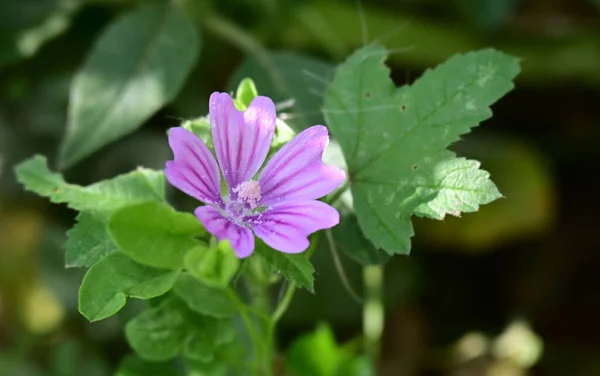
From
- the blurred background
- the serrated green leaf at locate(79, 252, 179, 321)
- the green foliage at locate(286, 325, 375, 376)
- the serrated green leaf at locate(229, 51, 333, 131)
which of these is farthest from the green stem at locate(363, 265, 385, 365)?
the serrated green leaf at locate(79, 252, 179, 321)

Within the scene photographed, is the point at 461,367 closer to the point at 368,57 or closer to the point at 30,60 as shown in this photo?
the point at 368,57

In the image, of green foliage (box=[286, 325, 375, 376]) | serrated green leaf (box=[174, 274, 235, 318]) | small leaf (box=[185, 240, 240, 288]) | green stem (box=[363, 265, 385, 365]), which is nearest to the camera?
small leaf (box=[185, 240, 240, 288])

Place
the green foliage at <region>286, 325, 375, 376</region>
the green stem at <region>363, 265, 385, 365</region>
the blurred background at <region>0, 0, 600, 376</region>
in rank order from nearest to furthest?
the green foliage at <region>286, 325, 375, 376</region> → the green stem at <region>363, 265, 385, 365</region> → the blurred background at <region>0, 0, 600, 376</region>

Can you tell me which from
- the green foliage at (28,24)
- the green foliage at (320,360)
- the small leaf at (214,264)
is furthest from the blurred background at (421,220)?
the small leaf at (214,264)

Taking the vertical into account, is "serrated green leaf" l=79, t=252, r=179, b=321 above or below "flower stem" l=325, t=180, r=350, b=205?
below

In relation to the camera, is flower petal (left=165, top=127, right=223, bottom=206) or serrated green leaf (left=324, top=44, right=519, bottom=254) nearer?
flower petal (left=165, top=127, right=223, bottom=206)

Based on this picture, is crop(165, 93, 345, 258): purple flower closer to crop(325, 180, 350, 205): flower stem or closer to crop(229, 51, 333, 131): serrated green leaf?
crop(325, 180, 350, 205): flower stem

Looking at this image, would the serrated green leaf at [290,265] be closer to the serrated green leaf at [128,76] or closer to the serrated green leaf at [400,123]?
the serrated green leaf at [400,123]
